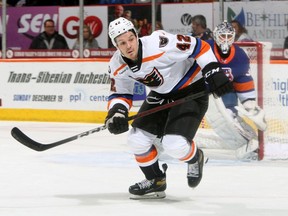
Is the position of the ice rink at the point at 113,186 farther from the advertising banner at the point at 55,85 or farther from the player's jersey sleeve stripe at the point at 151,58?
the advertising banner at the point at 55,85

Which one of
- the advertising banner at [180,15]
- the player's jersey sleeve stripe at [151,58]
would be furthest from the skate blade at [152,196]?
the advertising banner at [180,15]

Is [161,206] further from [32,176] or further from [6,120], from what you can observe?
[6,120]

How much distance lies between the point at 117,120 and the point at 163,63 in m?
0.38

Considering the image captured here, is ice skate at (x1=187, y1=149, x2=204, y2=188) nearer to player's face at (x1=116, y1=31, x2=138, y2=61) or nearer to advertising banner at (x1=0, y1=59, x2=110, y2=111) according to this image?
player's face at (x1=116, y1=31, x2=138, y2=61)

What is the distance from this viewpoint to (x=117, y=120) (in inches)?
190

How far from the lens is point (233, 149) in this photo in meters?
6.83

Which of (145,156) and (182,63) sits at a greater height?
(182,63)

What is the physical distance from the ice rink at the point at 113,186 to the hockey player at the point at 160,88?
0.76 feet

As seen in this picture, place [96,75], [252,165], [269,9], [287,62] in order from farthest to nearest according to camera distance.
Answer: [96,75], [269,9], [287,62], [252,165]

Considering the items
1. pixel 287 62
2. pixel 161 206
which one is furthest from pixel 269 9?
pixel 161 206

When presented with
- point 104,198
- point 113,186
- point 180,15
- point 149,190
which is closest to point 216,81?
point 149,190

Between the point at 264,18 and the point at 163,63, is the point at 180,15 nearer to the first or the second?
the point at 264,18

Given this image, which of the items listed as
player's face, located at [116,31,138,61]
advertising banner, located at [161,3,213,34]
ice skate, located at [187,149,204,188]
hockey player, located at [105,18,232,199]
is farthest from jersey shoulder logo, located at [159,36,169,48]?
advertising banner, located at [161,3,213,34]

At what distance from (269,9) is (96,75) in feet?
6.36
